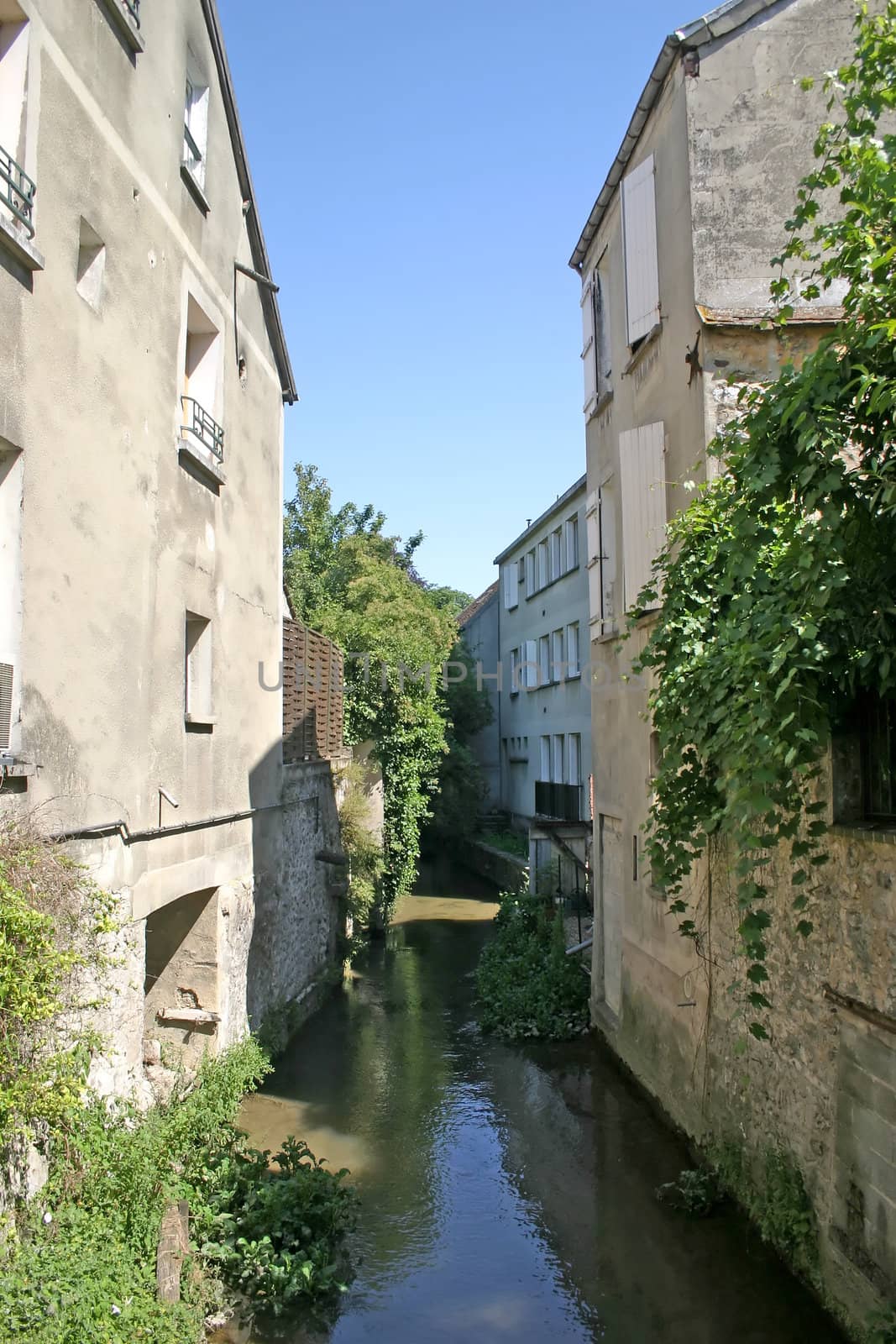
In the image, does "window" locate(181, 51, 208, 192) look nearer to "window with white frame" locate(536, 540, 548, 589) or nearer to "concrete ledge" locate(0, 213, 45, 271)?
"concrete ledge" locate(0, 213, 45, 271)

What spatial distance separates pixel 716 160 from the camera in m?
9.50

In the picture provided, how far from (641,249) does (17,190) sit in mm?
7160

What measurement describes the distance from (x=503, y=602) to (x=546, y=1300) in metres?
25.4

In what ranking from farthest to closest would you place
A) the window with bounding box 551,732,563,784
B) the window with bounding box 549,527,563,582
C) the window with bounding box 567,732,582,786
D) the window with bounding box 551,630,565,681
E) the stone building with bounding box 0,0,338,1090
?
the window with bounding box 549,527,563,582
the window with bounding box 551,630,565,681
the window with bounding box 551,732,563,784
the window with bounding box 567,732,582,786
the stone building with bounding box 0,0,338,1090

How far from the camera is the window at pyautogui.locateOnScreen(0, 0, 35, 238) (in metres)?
5.81

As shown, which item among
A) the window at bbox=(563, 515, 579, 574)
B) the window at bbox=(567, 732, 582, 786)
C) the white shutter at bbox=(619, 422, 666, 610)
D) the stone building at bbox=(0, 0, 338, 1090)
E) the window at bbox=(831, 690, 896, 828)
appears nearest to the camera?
the window at bbox=(831, 690, 896, 828)

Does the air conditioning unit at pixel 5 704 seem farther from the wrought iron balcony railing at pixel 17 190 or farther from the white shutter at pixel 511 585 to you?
the white shutter at pixel 511 585

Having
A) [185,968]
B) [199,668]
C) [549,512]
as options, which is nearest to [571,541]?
[549,512]

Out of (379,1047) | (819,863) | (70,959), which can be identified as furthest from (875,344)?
(379,1047)

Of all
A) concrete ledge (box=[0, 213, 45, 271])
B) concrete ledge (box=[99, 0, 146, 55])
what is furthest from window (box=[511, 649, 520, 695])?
concrete ledge (box=[0, 213, 45, 271])

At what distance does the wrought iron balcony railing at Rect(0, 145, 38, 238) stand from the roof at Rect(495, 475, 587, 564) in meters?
13.3

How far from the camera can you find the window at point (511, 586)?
96.0 ft

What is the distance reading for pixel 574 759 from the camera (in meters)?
22.3

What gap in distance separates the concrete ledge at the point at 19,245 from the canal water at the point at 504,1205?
6.56 m
